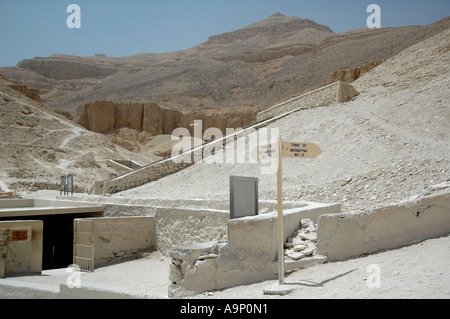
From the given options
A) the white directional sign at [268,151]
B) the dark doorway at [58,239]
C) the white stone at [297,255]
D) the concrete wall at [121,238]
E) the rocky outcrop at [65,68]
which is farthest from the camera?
the rocky outcrop at [65,68]

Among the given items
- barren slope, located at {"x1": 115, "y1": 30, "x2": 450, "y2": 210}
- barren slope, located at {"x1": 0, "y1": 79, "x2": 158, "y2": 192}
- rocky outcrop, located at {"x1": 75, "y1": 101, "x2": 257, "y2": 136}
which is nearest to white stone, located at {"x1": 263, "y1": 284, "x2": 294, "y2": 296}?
barren slope, located at {"x1": 115, "y1": 30, "x2": 450, "y2": 210}

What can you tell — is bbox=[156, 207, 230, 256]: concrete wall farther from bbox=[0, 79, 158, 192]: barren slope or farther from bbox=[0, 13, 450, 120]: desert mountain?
bbox=[0, 13, 450, 120]: desert mountain

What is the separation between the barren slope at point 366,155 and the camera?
394 inches

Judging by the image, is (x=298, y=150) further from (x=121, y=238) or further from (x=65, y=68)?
(x=65, y=68)

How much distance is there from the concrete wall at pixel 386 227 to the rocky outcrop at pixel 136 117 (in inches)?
1493

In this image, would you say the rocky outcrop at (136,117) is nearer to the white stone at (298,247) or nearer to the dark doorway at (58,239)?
the dark doorway at (58,239)

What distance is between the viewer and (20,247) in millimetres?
9352

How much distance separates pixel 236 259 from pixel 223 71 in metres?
68.3

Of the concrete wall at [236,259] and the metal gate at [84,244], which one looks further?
the metal gate at [84,244]

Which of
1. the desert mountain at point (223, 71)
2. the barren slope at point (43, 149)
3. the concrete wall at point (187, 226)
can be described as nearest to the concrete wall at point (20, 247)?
the concrete wall at point (187, 226)

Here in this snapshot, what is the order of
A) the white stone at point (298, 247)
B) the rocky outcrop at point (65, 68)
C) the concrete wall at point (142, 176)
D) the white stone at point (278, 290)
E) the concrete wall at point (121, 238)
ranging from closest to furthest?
the white stone at point (278, 290), the white stone at point (298, 247), the concrete wall at point (121, 238), the concrete wall at point (142, 176), the rocky outcrop at point (65, 68)
